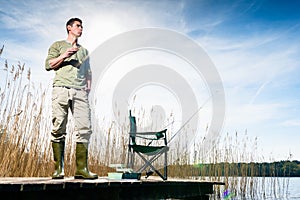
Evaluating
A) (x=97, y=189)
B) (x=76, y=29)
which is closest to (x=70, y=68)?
(x=76, y=29)

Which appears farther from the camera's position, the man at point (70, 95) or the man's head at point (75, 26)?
the man's head at point (75, 26)

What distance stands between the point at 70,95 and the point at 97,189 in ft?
2.69

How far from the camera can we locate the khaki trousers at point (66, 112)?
109 inches

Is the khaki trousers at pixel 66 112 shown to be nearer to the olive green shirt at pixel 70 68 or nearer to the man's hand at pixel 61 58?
the olive green shirt at pixel 70 68

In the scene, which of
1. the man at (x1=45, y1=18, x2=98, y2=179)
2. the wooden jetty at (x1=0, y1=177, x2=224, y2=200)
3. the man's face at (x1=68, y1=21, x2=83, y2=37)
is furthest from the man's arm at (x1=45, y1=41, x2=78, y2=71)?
the wooden jetty at (x1=0, y1=177, x2=224, y2=200)

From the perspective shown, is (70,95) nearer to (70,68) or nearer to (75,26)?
(70,68)

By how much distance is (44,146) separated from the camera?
4.12 metres

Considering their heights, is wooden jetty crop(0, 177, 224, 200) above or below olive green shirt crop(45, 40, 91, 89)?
below

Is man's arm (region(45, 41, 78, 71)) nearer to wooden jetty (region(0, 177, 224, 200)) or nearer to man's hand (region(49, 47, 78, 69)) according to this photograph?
man's hand (region(49, 47, 78, 69))

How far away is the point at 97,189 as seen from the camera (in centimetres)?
260

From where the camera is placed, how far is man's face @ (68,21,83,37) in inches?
116

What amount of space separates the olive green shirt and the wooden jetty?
2.72ft

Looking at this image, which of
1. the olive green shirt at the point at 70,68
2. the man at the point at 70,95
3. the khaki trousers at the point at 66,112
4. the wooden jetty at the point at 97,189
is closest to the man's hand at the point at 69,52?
the man at the point at 70,95

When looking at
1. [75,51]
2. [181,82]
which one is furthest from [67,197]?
[181,82]
